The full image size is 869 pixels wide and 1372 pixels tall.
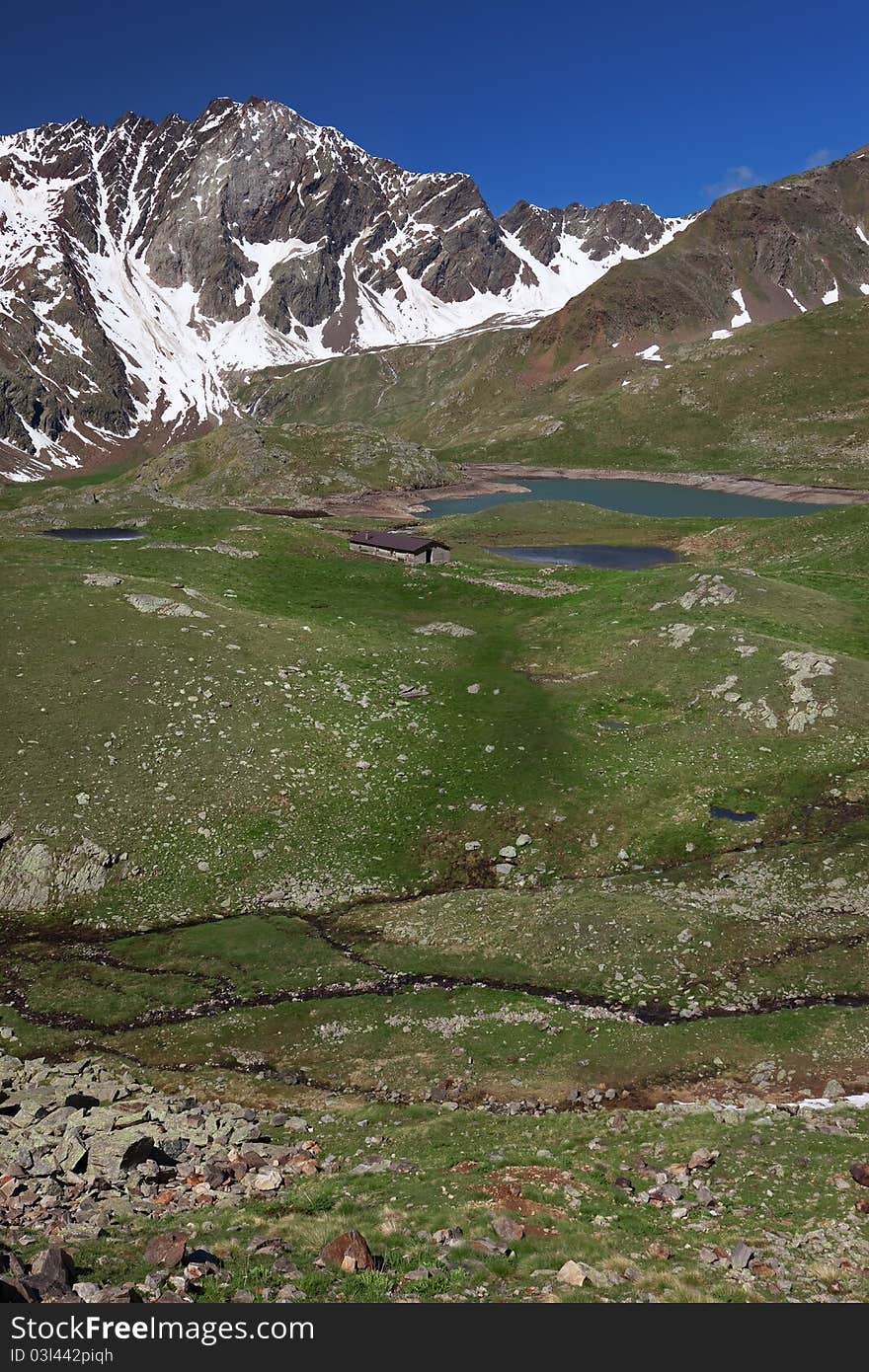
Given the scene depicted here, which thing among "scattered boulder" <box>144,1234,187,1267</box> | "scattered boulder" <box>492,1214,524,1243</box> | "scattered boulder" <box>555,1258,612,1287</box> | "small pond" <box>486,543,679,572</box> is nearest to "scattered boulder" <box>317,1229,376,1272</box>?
"scattered boulder" <box>144,1234,187,1267</box>

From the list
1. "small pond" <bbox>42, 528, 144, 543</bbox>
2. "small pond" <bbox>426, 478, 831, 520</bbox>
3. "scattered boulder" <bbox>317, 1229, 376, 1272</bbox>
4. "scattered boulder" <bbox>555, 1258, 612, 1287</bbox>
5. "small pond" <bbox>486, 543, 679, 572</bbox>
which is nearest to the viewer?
"scattered boulder" <bbox>555, 1258, 612, 1287</bbox>

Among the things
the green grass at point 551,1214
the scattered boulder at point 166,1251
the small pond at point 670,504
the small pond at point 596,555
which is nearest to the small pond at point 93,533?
the small pond at point 596,555

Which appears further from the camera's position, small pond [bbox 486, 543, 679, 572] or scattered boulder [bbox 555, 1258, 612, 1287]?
small pond [bbox 486, 543, 679, 572]

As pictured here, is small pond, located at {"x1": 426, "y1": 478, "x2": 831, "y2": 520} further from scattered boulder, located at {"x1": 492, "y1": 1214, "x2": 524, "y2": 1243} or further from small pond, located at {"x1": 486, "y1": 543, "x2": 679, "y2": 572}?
scattered boulder, located at {"x1": 492, "y1": 1214, "x2": 524, "y2": 1243}

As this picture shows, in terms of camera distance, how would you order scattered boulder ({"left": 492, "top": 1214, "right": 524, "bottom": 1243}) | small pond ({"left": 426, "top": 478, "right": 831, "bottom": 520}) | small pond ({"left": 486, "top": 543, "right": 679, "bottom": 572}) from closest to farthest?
scattered boulder ({"left": 492, "top": 1214, "right": 524, "bottom": 1243})
small pond ({"left": 486, "top": 543, "right": 679, "bottom": 572})
small pond ({"left": 426, "top": 478, "right": 831, "bottom": 520})

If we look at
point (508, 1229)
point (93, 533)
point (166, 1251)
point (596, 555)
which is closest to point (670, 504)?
point (596, 555)

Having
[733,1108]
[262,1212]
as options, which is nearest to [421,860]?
[733,1108]

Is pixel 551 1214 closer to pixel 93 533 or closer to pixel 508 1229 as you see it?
pixel 508 1229
